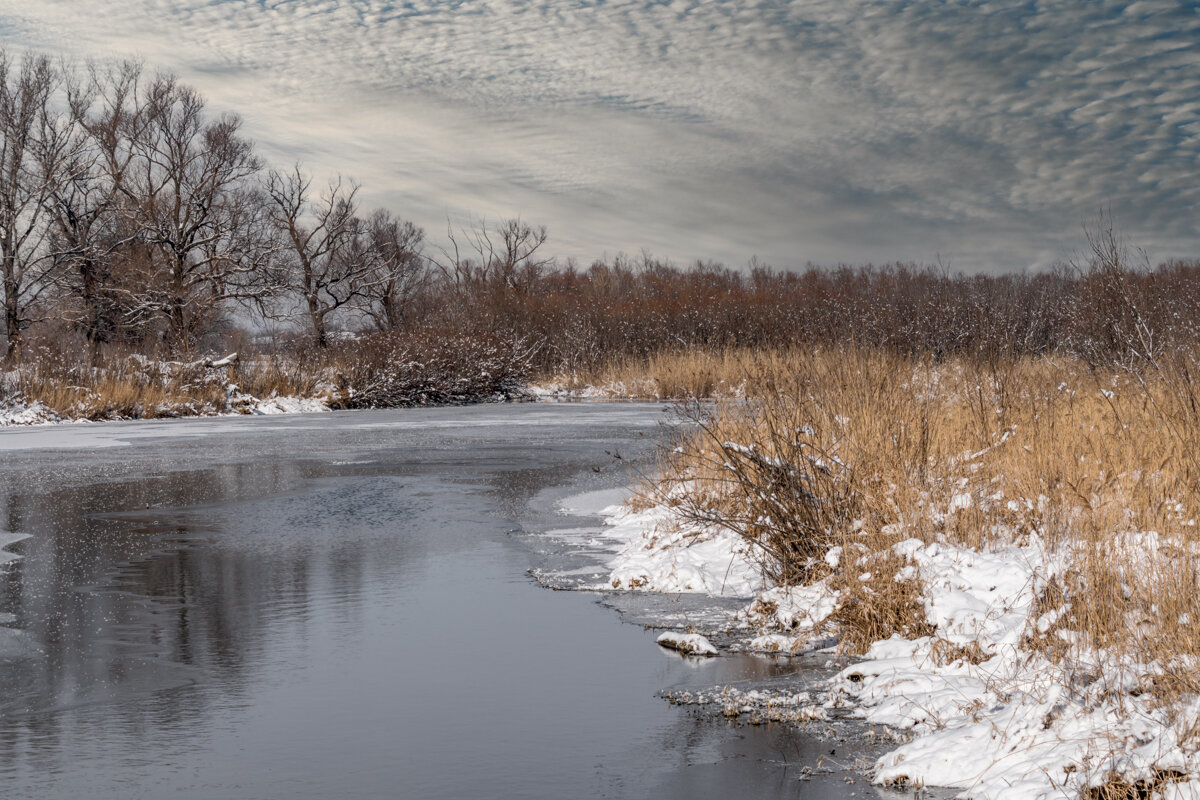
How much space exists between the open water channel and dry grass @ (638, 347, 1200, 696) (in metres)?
1.35

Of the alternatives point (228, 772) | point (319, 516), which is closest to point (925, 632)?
point (228, 772)

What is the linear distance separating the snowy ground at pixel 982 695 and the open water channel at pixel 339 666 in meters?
0.41

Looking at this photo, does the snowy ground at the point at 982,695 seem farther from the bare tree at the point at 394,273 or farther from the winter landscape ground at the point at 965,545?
the bare tree at the point at 394,273

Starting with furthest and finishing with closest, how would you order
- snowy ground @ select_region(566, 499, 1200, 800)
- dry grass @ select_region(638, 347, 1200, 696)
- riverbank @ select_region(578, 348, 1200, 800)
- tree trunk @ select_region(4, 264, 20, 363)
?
tree trunk @ select_region(4, 264, 20, 363), dry grass @ select_region(638, 347, 1200, 696), riverbank @ select_region(578, 348, 1200, 800), snowy ground @ select_region(566, 499, 1200, 800)

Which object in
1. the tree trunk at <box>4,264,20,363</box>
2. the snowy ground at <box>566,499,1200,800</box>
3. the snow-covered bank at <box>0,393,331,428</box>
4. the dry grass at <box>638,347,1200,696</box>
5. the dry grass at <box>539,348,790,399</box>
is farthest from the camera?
the tree trunk at <box>4,264,20,363</box>

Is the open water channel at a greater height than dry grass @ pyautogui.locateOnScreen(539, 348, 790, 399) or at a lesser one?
lesser

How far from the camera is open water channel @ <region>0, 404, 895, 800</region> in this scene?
14.8 feet

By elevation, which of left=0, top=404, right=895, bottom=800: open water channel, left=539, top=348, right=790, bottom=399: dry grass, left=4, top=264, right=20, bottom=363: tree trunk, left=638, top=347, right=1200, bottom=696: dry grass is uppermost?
left=4, top=264, right=20, bottom=363: tree trunk

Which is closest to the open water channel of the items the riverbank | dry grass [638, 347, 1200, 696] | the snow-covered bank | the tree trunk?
the riverbank

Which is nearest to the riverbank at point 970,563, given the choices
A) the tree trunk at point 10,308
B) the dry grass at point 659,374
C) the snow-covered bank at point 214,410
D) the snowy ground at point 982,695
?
the snowy ground at point 982,695

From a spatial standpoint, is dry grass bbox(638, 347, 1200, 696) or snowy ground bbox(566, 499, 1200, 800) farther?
dry grass bbox(638, 347, 1200, 696)

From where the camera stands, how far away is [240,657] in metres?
6.20

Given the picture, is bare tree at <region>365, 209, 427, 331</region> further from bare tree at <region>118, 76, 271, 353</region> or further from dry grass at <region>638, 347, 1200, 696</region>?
dry grass at <region>638, 347, 1200, 696</region>

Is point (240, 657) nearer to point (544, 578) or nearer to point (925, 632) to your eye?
point (544, 578)
